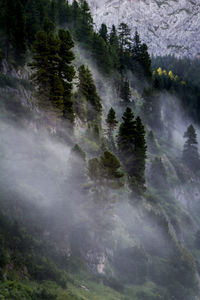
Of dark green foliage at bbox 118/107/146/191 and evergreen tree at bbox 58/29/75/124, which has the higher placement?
evergreen tree at bbox 58/29/75/124

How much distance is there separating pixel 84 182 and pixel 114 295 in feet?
34.1

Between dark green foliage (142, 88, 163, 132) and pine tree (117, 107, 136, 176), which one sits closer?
pine tree (117, 107, 136, 176)

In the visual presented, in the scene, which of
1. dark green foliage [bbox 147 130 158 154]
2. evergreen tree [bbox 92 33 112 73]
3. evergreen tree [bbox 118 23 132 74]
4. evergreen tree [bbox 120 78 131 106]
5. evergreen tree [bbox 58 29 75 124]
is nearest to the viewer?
evergreen tree [bbox 58 29 75 124]

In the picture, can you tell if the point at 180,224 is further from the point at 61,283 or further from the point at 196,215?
the point at 61,283

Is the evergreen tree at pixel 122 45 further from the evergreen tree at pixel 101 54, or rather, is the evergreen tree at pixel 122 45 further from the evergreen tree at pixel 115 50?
the evergreen tree at pixel 101 54

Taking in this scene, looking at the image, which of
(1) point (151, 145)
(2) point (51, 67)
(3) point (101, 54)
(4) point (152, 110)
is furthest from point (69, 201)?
(4) point (152, 110)

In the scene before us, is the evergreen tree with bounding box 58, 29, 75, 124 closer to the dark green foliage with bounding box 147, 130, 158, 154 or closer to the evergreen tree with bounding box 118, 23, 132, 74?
the dark green foliage with bounding box 147, 130, 158, 154

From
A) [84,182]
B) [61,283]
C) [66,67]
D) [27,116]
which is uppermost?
[66,67]

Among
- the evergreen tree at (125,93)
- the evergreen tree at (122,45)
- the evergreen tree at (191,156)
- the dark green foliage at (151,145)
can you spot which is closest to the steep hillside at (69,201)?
the dark green foliage at (151,145)

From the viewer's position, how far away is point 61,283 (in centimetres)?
1922

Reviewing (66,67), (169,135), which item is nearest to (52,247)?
(66,67)

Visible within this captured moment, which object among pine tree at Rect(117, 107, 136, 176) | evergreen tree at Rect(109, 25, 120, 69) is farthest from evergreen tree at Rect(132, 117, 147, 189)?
evergreen tree at Rect(109, 25, 120, 69)

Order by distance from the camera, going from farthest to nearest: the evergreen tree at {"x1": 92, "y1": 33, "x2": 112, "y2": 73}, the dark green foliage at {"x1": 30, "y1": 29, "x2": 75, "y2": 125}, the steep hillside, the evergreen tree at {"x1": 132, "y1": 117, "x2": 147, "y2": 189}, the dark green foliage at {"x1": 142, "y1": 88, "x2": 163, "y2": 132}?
the dark green foliage at {"x1": 142, "y1": 88, "x2": 163, "y2": 132}, the evergreen tree at {"x1": 92, "y1": 33, "x2": 112, "y2": 73}, the evergreen tree at {"x1": 132, "y1": 117, "x2": 147, "y2": 189}, the dark green foliage at {"x1": 30, "y1": 29, "x2": 75, "y2": 125}, the steep hillside

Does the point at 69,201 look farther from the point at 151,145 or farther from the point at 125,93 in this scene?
the point at 125,93
